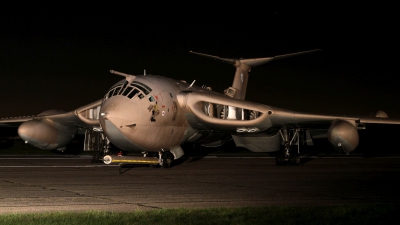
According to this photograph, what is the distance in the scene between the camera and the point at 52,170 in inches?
840

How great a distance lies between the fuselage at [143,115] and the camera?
2000 centimetres

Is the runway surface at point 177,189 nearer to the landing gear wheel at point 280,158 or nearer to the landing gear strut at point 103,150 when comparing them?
the landing gear strut at point 103,150

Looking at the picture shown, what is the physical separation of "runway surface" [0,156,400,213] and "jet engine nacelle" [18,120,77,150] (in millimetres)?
4121

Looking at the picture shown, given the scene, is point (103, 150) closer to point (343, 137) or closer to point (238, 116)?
point (238, 116)

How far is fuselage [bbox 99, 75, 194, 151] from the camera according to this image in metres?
20.0

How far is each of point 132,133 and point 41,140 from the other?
6.88m

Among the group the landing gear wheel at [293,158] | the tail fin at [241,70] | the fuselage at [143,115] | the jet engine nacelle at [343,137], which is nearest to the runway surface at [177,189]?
the fuselage at [143,115]

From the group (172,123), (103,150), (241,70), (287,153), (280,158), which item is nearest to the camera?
(172,123)

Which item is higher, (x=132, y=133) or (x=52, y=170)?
(x=132, y=133)

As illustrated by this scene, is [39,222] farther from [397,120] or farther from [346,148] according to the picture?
[397,120]

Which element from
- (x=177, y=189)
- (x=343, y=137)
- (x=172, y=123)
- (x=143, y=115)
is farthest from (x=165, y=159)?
(x=177, y=189)

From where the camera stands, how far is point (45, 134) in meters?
25.6

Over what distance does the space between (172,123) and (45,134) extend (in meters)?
6.50

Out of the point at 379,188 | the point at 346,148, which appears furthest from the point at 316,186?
the point at 346,148
